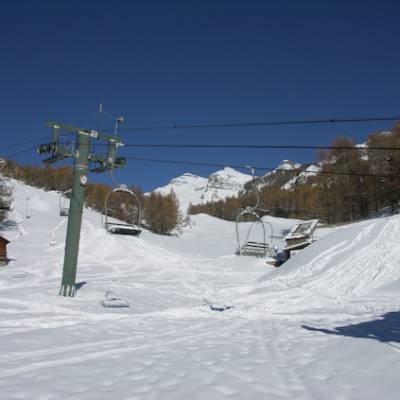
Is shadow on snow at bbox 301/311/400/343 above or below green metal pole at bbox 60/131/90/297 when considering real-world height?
below

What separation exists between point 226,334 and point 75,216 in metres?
6.35

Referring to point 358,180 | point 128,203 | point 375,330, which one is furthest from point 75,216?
point 128,203

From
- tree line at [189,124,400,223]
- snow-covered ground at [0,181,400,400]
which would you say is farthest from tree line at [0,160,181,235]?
snow-covered ground at [0,181,400,400]

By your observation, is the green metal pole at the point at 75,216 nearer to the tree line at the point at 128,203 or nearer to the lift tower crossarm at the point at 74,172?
the lift tower crossarm at the point at 74,172

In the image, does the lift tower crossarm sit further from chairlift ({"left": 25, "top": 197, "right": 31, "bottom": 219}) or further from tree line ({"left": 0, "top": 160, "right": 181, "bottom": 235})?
tree line ({"left": 0, "top": 160, "right": 181, "bottom": 235})

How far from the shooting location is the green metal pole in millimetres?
11898

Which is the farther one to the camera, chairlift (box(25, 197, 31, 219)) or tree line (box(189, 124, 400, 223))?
chairlift (box(25, 197, 31, 219))

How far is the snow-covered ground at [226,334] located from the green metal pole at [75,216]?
629mm

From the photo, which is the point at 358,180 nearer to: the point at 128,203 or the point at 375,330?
the point at 128,203

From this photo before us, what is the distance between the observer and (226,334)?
25.3ft

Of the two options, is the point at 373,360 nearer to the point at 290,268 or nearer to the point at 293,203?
the point at 290,268

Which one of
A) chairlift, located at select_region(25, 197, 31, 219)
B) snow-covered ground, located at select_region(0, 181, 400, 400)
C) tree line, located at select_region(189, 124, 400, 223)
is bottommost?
snow-covered ground, located at select_region(0, 181, 400, 400)

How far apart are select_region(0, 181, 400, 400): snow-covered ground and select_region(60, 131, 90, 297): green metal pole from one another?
629 mm

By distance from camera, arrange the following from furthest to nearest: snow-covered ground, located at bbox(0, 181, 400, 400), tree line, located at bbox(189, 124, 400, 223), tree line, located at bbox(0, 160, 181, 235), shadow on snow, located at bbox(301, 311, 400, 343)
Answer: tree line, located at bbox(0, 160, 181, 235), tree line, located at bbox(189, 124, 400, 223), shadow on snow, located at bbox(301, 311, 400, 343), snow-covered ground, located at bbox(0, 181, 400, 400)
